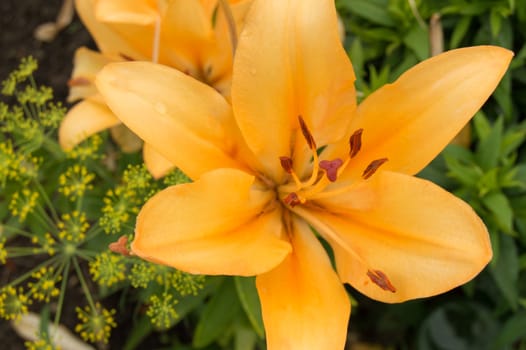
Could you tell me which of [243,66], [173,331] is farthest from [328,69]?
[173,331]

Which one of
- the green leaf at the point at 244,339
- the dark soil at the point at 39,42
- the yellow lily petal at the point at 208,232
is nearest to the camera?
the yellow lily petal at the point at 208,232

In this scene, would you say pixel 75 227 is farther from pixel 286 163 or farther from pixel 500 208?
pixel 500 208

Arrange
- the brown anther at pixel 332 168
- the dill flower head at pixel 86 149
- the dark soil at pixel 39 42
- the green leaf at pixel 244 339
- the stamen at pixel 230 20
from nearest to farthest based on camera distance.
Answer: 1. the brown anther at pixel 332 168
2. the stamen at pixel 230 20
3. the dill flower head at pixel 86 149
4. the green leaf at pixel 244 339
5. the dark soil at pixel 39 42

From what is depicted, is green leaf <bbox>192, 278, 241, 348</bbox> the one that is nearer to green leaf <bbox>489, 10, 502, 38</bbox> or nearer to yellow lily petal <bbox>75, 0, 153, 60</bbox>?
yellow lily petal <bbox>75, 0, 153, 60</bbox>

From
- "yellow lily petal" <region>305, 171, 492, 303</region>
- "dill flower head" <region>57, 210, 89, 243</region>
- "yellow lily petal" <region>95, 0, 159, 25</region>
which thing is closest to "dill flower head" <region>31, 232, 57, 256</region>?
"dill flower head" <region>57, 210, 89, 243</region>

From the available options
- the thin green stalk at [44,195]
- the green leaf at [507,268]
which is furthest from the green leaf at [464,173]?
the thin green stalk at [44,195]

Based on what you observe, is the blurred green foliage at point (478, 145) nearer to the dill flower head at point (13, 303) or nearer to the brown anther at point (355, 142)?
the brown anther at point (355, 142)
